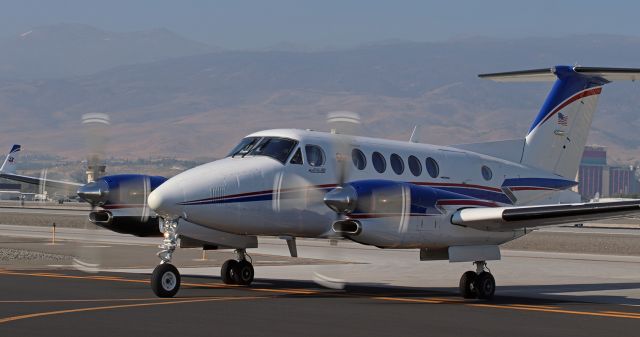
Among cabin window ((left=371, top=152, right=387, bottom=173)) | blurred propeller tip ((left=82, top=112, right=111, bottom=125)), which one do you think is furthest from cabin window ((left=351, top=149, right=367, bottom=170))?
blurred propeller tip ((left=82, top=112, right=111, bottom=125))

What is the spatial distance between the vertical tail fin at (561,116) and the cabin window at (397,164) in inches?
198

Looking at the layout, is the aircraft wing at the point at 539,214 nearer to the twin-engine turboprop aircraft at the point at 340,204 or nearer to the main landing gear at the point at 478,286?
the twin-engine turboprop aircraft at the point at 340,204

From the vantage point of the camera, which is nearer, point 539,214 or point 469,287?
point 539,214

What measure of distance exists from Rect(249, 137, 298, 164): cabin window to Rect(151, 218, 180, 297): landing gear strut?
250 centimetres

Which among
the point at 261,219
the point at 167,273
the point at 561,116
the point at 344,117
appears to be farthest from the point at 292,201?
the point at 561,116

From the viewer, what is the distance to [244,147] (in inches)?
909

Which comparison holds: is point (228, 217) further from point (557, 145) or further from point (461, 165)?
point (557, 145)

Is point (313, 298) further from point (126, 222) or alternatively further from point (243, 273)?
point (126, 222)

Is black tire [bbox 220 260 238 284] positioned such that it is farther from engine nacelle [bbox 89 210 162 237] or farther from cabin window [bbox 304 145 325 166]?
cabin window [bbox 304 145 325 166]

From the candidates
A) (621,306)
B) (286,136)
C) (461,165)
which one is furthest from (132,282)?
(621,306)

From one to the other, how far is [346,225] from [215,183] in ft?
8.90

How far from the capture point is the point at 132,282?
25516 millimetres

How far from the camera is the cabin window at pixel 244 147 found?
2289cm

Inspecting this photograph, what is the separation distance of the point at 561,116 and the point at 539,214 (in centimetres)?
718
